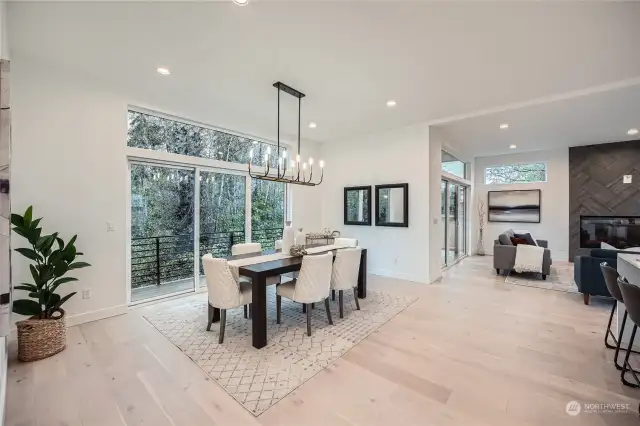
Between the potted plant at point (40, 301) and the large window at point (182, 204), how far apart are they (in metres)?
1.20

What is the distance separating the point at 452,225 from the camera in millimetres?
6859

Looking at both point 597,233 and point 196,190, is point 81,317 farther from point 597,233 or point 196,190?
point 597,233

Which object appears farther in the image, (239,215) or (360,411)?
(239,215)

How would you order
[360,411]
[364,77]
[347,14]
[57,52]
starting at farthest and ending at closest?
[364,77] < [57,52] < [347,14] < [360,411]

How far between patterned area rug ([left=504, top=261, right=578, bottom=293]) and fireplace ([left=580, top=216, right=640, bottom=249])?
1.26 metres

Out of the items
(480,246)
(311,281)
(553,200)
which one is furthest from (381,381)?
(553,200)

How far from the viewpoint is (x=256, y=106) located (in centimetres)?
417

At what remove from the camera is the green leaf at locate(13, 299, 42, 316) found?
2.58m

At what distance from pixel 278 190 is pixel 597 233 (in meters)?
7.57

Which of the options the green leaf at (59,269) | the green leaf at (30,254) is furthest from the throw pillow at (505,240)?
the green leaf at (30,254)

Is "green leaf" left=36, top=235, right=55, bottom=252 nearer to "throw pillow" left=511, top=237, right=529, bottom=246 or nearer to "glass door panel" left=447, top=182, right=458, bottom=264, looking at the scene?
"glass door panel" left=447, top=182, right=458, bottom=264

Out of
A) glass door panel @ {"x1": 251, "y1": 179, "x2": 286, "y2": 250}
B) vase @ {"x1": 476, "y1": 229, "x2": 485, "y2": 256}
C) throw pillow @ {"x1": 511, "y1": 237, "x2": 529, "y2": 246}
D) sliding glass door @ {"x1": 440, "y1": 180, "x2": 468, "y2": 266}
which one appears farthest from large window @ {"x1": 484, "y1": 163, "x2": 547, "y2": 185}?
glass door panel @ {"x1": 251, "y1": 179, "x2": 286, "y2": 250}

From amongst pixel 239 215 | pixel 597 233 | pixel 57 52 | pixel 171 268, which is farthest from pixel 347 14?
pixel 597 233

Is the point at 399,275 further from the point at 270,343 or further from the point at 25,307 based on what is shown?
the point at 25,307
